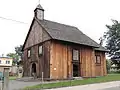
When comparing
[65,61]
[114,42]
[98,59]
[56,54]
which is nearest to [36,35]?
[56,54]

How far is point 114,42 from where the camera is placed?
52.5 metres

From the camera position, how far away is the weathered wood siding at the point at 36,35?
27.0 meters

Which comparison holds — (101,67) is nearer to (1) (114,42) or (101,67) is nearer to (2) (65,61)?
(2) (65,61)

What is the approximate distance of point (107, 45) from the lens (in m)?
53.7

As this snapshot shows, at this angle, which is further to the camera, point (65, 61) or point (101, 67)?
point (101, 67)

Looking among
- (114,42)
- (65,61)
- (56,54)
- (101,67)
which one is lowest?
(101,67)

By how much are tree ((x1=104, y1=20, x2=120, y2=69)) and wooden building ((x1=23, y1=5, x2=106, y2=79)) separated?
21.0m

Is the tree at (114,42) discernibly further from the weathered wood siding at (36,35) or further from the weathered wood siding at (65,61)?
the weathered wood siding at (36,35)

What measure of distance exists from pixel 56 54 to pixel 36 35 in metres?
5.75

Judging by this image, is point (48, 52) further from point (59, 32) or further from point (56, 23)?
point (56, 23)

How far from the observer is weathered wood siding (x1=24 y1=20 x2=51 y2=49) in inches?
1061

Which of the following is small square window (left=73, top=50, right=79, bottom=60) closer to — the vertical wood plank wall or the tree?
the vertical wood plank wall

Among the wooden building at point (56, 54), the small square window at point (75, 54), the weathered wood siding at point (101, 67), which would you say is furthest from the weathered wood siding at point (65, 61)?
the weathered wood siding at point (101, 67)

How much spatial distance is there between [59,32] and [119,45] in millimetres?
28013
